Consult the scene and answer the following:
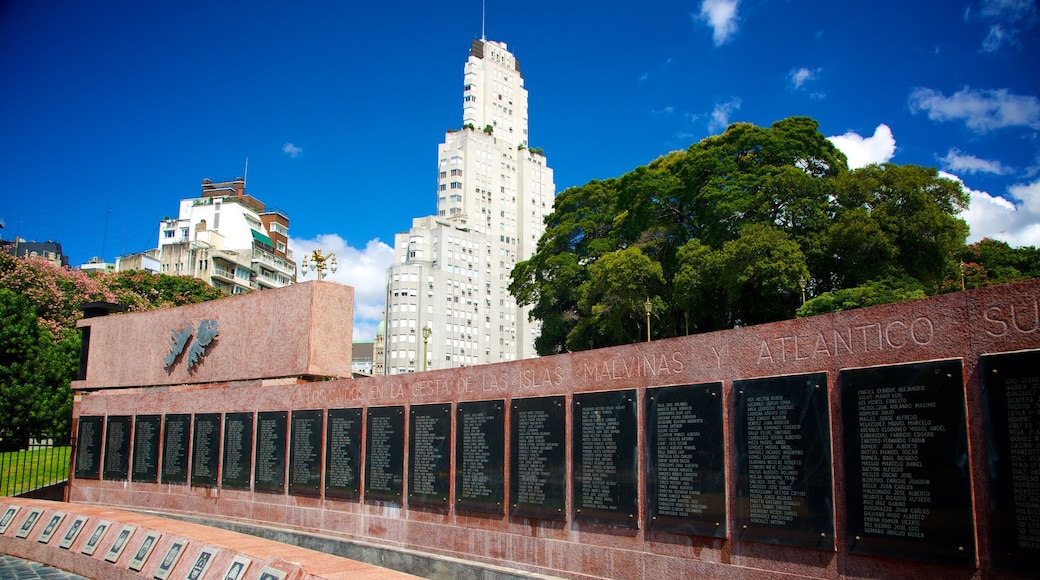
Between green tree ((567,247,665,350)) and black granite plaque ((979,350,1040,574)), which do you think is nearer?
black granite plaque ((979,350,1040,574))

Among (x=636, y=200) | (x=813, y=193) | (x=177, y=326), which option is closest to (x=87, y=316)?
(x=177, y=326)

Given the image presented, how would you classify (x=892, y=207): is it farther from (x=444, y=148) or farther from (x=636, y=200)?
(x=444, y=148)

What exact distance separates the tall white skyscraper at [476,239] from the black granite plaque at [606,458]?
8197 cm

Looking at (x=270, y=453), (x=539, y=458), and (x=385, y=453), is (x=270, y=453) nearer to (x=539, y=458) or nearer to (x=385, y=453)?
(x=385, y=453)

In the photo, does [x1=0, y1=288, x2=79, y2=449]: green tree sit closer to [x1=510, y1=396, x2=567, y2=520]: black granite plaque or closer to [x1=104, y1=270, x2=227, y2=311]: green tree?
[x1=104, y1=270, x2=227, y2=311]: green tree

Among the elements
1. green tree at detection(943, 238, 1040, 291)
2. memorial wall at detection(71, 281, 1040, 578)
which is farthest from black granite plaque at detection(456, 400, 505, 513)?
green tree at detection(943, 238, 1040, 291)

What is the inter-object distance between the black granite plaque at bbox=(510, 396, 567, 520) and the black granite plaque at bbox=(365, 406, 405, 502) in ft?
8.99

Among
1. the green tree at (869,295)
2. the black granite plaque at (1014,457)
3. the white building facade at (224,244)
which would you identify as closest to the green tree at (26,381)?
the green tree at (869,295)

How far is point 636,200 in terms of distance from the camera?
125 ft

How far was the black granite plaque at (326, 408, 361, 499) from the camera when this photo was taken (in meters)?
13.9

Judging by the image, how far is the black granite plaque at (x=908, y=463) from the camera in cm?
644

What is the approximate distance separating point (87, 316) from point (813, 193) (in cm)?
2754

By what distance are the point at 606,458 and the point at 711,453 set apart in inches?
65.0

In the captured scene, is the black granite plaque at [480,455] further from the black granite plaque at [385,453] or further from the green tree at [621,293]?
the green tree at [621,293]
